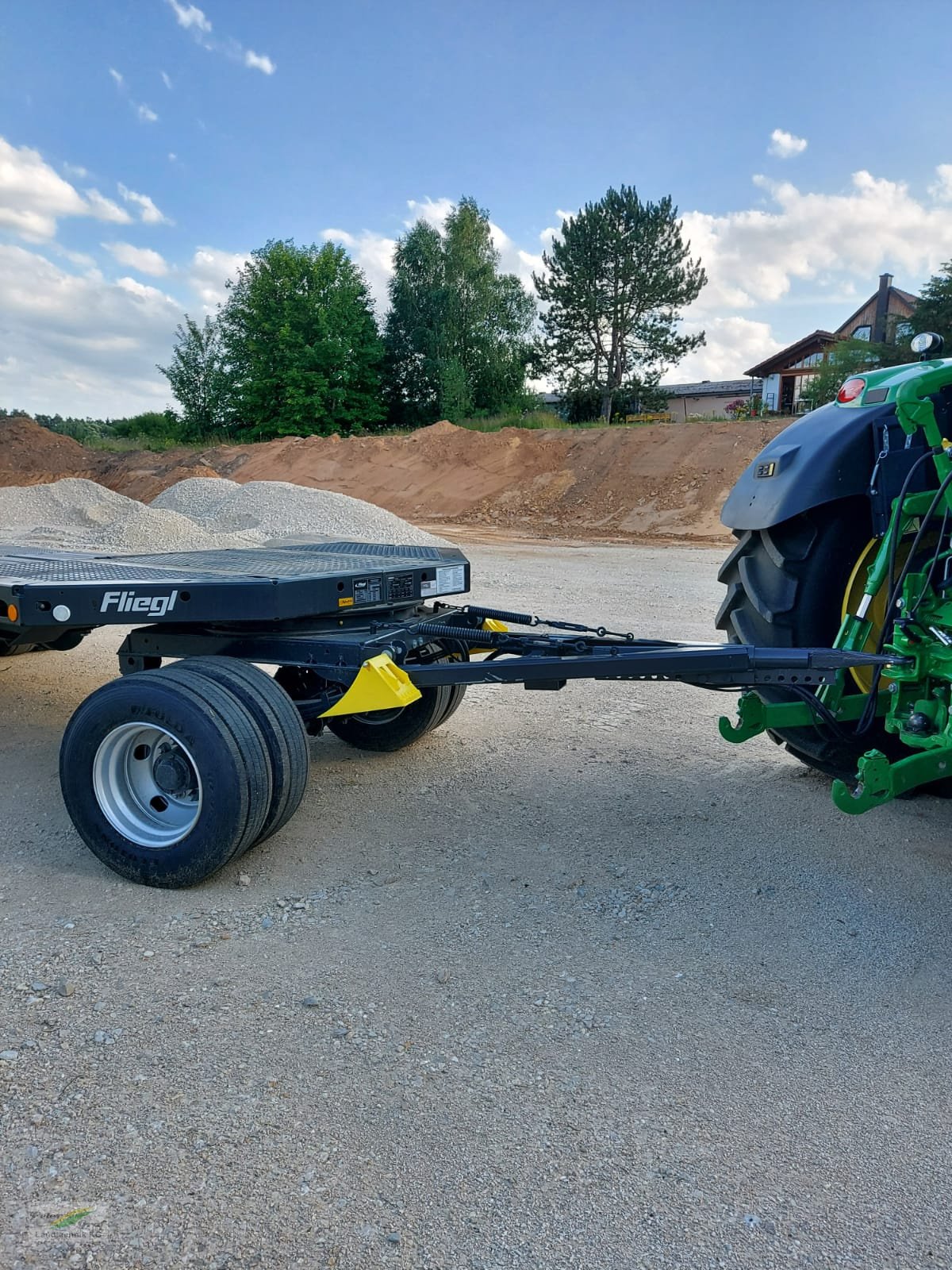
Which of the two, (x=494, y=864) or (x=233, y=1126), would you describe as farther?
(x=494, y=864)

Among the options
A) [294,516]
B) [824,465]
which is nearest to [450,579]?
[824,465]

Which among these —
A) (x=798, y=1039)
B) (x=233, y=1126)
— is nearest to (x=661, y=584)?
(x=798, y=1039)

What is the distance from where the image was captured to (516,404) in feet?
126

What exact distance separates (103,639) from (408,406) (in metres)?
32.6

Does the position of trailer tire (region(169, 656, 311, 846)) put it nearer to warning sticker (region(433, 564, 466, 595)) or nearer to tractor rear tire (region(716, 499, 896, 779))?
warning sticker (region(433, 564, 466, 595))

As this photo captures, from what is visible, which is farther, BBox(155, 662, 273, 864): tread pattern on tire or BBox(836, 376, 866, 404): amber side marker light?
BBox(836, 376, 866, 404): amber side marker light

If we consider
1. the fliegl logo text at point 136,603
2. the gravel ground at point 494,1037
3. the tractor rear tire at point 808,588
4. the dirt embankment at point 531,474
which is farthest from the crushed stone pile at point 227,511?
the tractor rear tire at point 808,588

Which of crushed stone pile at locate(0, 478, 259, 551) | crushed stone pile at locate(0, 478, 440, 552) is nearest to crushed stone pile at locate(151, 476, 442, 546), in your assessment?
crushed stone pile at locate(0, 478, 440, 552)

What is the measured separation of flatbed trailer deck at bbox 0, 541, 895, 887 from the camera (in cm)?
327

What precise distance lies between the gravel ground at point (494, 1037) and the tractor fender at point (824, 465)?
1354 mm

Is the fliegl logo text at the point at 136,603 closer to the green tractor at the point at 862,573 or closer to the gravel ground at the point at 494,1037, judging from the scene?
the gravel ground at the point at 494,1037

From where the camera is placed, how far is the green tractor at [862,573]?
3180 mm

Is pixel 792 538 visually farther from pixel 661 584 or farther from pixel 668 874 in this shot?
pixel 661 584

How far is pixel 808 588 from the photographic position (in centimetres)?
358
